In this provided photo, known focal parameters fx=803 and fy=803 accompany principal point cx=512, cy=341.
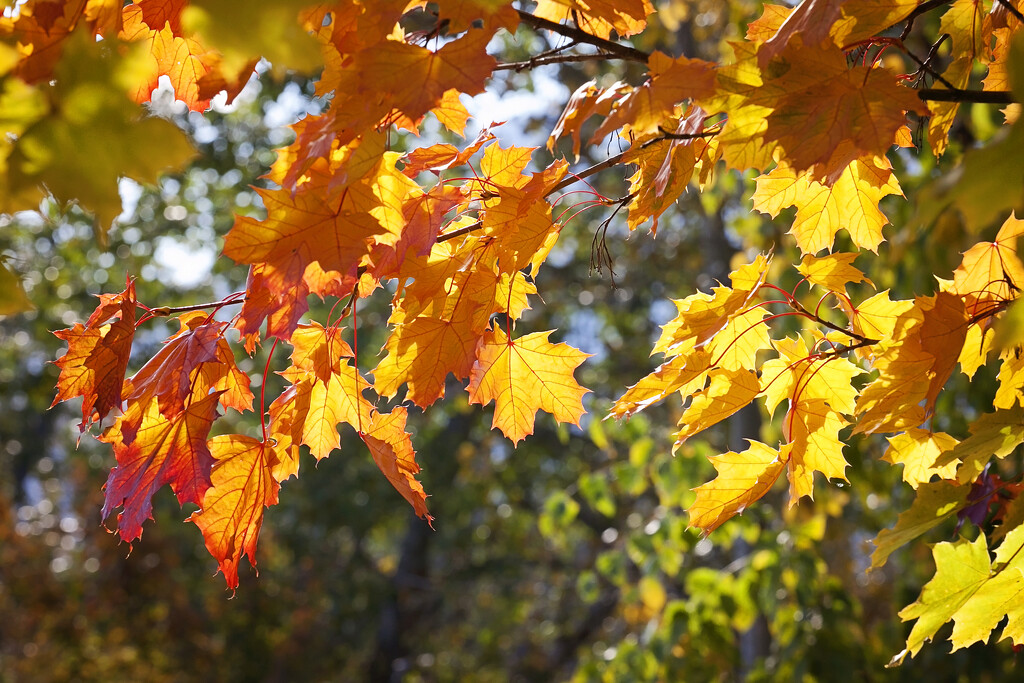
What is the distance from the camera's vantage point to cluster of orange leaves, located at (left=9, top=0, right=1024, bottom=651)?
38.0 inches

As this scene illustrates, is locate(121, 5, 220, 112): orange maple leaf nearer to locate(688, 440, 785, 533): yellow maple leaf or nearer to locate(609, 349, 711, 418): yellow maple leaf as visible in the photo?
locate(609, 349, 711, 418): yellow maple leaf

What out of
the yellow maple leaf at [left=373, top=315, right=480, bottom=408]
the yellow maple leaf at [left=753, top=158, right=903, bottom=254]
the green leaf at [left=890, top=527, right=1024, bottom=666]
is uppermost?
the yellow maple leaf at [left=373, top=315, right=480, bottom=408]

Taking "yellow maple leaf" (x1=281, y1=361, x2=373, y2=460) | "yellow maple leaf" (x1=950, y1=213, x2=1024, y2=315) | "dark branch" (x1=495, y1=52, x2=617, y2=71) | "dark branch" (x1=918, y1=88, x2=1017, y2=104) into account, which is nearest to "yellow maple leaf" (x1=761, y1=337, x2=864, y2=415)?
"yellow maple leaf" (x1=950, y1=213, x2=1024, y2=315)

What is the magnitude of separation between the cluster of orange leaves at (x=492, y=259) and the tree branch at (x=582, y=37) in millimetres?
57

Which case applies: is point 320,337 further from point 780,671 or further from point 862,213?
point 780,671

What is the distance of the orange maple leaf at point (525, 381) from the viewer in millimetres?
1360

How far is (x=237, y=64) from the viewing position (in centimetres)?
71

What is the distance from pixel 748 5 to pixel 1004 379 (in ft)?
12.0

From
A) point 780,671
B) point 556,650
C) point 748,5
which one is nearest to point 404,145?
point 748,5

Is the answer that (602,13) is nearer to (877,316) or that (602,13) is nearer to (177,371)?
(877,316)

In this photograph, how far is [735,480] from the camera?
130 cm

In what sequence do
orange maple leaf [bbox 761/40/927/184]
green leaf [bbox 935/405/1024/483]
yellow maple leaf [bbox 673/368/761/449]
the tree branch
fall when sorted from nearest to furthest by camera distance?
orange maple leaf [bbox 761/40/927/184], the tree branch, green leaf [bbox 935/405/1024/483], yellow maple leaf [bbox 673/368/761/449]

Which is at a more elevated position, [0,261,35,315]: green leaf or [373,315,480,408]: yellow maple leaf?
[0,261,35,315]: green leaf

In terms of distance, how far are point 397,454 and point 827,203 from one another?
855 mm
